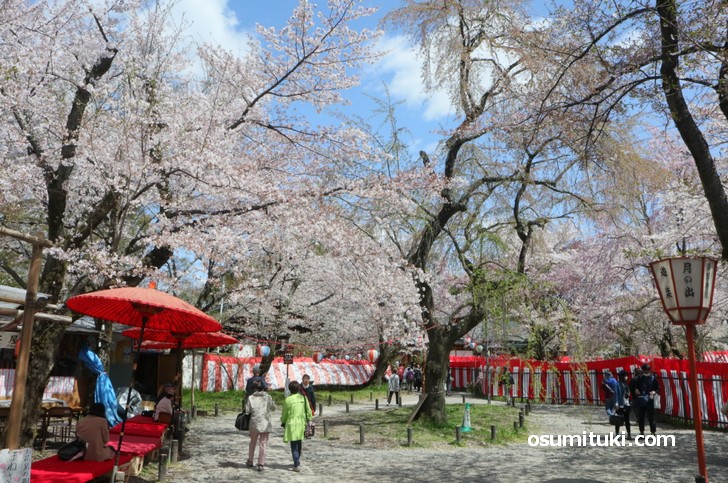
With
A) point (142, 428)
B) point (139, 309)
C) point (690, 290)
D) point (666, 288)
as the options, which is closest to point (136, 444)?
point (142, 428)

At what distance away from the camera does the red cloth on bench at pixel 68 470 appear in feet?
19.9

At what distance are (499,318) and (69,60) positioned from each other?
10.7 m

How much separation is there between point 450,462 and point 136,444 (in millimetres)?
5867

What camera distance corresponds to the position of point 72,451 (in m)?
7.01

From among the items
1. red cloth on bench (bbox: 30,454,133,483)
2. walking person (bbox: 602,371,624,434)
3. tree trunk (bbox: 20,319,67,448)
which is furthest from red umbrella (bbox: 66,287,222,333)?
walking person (bbox: 602,371,624,434)

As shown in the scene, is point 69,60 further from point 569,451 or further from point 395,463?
point 569,451

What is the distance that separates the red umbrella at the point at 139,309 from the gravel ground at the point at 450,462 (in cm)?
236

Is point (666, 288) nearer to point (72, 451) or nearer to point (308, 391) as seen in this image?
point (72, 451)

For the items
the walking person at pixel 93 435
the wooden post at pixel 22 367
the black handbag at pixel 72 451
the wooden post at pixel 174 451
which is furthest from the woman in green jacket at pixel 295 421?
the wooden post at pixel 22 367

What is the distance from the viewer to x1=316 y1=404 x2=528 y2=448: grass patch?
44.6ft

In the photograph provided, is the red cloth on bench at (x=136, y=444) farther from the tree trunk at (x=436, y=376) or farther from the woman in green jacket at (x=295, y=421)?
the tree trunk at (x=436, y=376)

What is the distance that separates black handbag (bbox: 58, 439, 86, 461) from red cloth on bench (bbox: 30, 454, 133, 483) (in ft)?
0.20

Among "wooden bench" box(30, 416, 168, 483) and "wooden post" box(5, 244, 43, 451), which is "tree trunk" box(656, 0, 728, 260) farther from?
→ "wooden bench" box(30, 416, 168, 483)

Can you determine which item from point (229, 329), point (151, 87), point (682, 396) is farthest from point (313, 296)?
point (151, 87)
